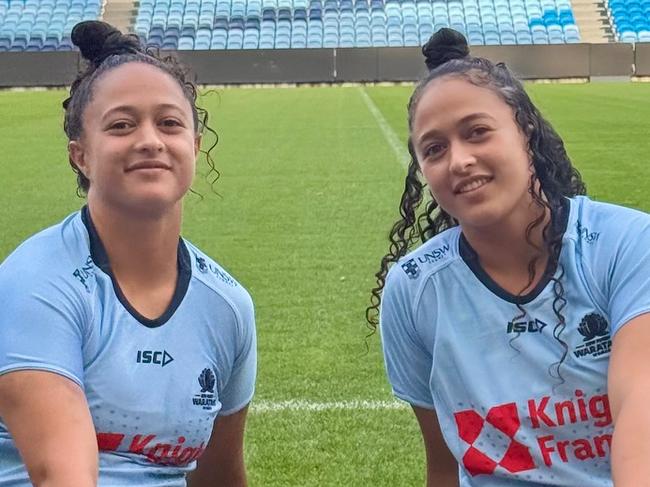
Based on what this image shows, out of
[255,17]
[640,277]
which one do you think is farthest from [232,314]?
[255,17]

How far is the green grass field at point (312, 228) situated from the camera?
4301 mm

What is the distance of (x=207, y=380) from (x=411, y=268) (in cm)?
54

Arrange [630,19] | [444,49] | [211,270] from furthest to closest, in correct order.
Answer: [630,19] → [444,49] → [211,270]

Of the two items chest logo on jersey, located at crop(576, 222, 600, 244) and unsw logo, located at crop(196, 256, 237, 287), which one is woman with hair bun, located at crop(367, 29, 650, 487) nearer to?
chest logo on jersey, located at crop(576, 222, 600, 244)

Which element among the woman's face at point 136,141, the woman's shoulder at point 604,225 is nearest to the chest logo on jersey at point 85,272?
the woman's face at point 136,141

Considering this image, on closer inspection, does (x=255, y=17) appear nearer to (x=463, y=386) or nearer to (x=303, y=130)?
(x=303, y=130)

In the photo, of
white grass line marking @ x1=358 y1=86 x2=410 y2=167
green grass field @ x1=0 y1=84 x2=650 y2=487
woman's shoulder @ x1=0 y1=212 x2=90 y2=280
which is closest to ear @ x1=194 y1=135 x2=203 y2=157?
woman's shoulder @ x1=0 y1=212 x2=90 y2=280

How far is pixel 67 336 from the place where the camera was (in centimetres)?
212

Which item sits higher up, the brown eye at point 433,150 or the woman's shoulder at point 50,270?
the brown eye at point 433,150

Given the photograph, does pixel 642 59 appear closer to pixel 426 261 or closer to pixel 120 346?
pixel 426 261

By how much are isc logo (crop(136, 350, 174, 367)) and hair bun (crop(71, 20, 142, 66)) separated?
0.70 metres

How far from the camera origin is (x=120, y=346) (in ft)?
7.28

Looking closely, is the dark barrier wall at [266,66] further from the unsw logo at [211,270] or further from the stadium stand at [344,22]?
the unsw logo at [211,270]

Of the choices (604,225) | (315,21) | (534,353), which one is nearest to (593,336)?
(534,353)
